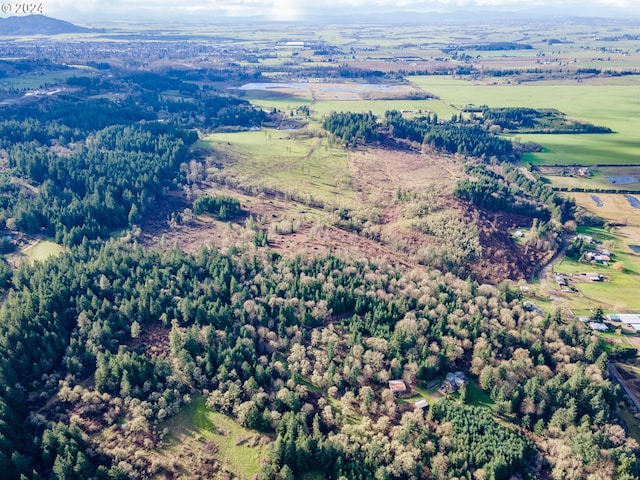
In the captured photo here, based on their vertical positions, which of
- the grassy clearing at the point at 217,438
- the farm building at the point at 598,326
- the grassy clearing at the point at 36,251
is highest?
the grassy clearing at the point at 36,251

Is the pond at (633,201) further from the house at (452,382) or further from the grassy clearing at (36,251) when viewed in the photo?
the grassy clearing at (36,251)

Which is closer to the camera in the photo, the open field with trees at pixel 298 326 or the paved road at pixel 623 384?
the open field with trees at pixel 298 326

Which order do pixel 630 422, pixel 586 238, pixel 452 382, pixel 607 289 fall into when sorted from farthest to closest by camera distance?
pixel 586 238 < pixel 607 289 < pixel 452 382 < pixel 630 422

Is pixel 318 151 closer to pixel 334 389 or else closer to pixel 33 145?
pixel 33 145

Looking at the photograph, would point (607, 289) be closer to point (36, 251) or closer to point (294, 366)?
point (294, 366)

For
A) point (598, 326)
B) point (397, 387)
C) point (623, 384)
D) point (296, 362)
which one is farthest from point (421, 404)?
point (598, 326)

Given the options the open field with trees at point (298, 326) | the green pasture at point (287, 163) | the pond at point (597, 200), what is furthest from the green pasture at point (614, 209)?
the green pasture at point (287, 163)

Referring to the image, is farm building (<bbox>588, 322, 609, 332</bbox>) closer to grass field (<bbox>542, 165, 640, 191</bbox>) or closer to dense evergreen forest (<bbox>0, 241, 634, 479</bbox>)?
dense evergreen forest (<bbox>0, 241, 634, 479</bbox>)
